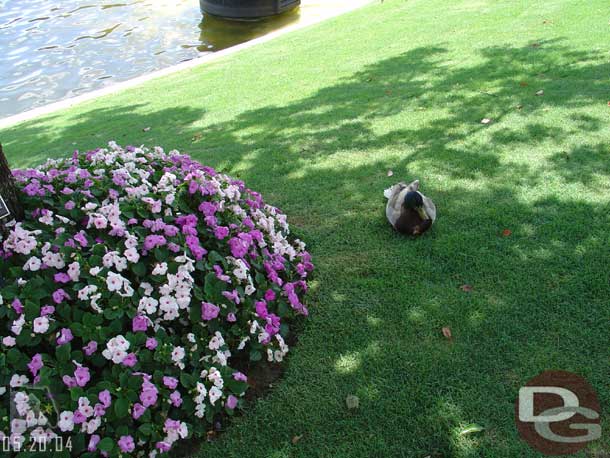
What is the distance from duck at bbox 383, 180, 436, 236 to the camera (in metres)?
3.75

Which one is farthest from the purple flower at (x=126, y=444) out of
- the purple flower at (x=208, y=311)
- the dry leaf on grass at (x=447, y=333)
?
the dry leaf on grass at (x=447, y=333)

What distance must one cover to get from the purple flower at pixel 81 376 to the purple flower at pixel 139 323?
0.89ft

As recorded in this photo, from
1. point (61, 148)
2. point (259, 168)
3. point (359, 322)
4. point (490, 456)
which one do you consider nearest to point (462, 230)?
point (359, 322)

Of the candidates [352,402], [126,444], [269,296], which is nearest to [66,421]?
[126,444]

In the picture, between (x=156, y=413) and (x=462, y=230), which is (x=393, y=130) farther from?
(x=156, y=413)

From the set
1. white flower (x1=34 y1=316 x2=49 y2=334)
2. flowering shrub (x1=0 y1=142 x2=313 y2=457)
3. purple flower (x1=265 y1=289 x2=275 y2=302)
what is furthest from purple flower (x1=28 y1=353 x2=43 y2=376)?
purple flower (x1=265 y1=289 x2=275 y2=302)

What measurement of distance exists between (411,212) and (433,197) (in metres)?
0.63

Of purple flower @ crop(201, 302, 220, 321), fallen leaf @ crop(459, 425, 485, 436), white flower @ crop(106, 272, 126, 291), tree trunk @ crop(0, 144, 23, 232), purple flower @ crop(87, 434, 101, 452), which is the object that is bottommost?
fallen leaf @ crop(459, 425, 485, 436)

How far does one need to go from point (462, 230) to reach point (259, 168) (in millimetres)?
2290

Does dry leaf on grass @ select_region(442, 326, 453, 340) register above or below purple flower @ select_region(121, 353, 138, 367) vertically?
below

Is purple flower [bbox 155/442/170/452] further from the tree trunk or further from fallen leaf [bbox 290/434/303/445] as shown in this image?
the tree trunk

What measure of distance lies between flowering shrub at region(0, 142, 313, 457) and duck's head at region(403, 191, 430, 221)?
3.45ft

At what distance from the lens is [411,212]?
3826 millimetres

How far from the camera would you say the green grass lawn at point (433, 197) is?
8.86 ft
